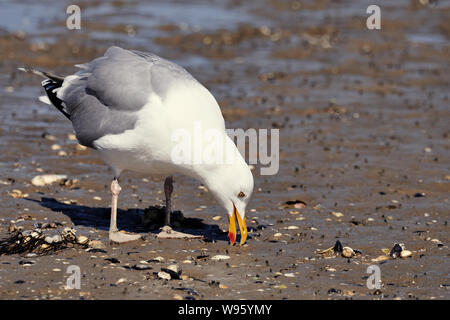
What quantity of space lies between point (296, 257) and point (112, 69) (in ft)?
8.53

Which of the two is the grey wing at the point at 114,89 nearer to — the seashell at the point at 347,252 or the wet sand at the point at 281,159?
the wet sand at the point at 281,159

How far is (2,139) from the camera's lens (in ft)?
37.9

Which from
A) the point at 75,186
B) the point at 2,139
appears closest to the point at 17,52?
the point at 2,139

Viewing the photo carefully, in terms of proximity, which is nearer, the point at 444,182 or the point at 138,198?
the point at 138,198

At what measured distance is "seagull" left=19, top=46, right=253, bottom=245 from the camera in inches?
299

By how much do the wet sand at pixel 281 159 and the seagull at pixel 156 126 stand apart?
0.71 metres

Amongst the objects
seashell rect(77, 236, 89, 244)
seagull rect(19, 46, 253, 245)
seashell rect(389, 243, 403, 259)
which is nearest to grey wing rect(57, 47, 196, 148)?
seagull rect(19, 46, 253, 245)

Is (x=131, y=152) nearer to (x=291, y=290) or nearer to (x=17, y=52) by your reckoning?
(x=291, y=290)

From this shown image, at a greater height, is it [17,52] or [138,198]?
[17,52]

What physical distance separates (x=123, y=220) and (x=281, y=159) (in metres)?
3.14

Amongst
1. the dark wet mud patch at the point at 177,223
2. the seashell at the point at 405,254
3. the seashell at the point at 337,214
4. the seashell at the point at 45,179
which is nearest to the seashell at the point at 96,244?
the dark wet mud patch at the point at 177,223
